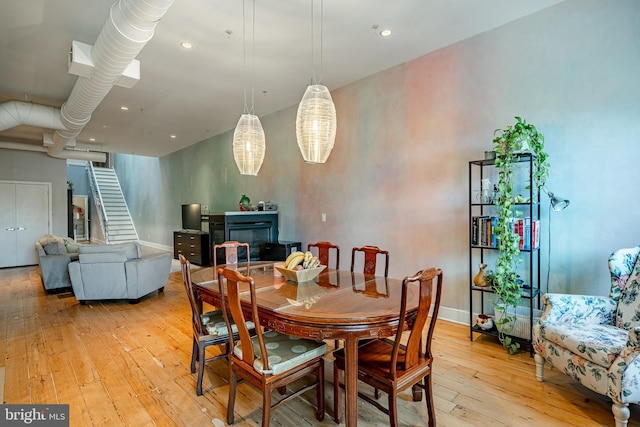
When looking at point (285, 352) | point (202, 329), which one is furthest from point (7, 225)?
point (285, 352)

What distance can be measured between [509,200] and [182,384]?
10.2 ft

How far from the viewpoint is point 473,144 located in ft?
11.2

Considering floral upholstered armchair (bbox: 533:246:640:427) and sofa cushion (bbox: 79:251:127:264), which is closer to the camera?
floral upholstered armchair (bbox: 533:246:640:427)

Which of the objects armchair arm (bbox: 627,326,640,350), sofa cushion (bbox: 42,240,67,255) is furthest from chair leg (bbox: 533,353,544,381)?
sofa cushion (bbox: 42,240,67,255)

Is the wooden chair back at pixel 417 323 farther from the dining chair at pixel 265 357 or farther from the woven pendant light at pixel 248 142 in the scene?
the woven pendant light at pixel 248 142

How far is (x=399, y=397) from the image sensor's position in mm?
2195

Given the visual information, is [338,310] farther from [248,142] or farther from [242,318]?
[248,142]

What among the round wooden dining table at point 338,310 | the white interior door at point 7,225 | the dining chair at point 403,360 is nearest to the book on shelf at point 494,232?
the round wooden dining table at point 338,310

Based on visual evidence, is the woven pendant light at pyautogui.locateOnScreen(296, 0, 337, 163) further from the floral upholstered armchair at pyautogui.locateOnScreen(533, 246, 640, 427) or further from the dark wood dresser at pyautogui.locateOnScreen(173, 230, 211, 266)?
the dark wood dresser at pyautogui.locateOnScreen(173, 230, 211, 266)

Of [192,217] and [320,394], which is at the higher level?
[192,217]

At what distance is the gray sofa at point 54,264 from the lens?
486cm

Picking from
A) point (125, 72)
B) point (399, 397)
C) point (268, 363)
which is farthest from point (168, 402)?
point (125, 72)

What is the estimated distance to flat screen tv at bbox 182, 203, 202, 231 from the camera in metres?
7.36

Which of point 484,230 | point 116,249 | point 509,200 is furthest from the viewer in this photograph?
point 116,249
